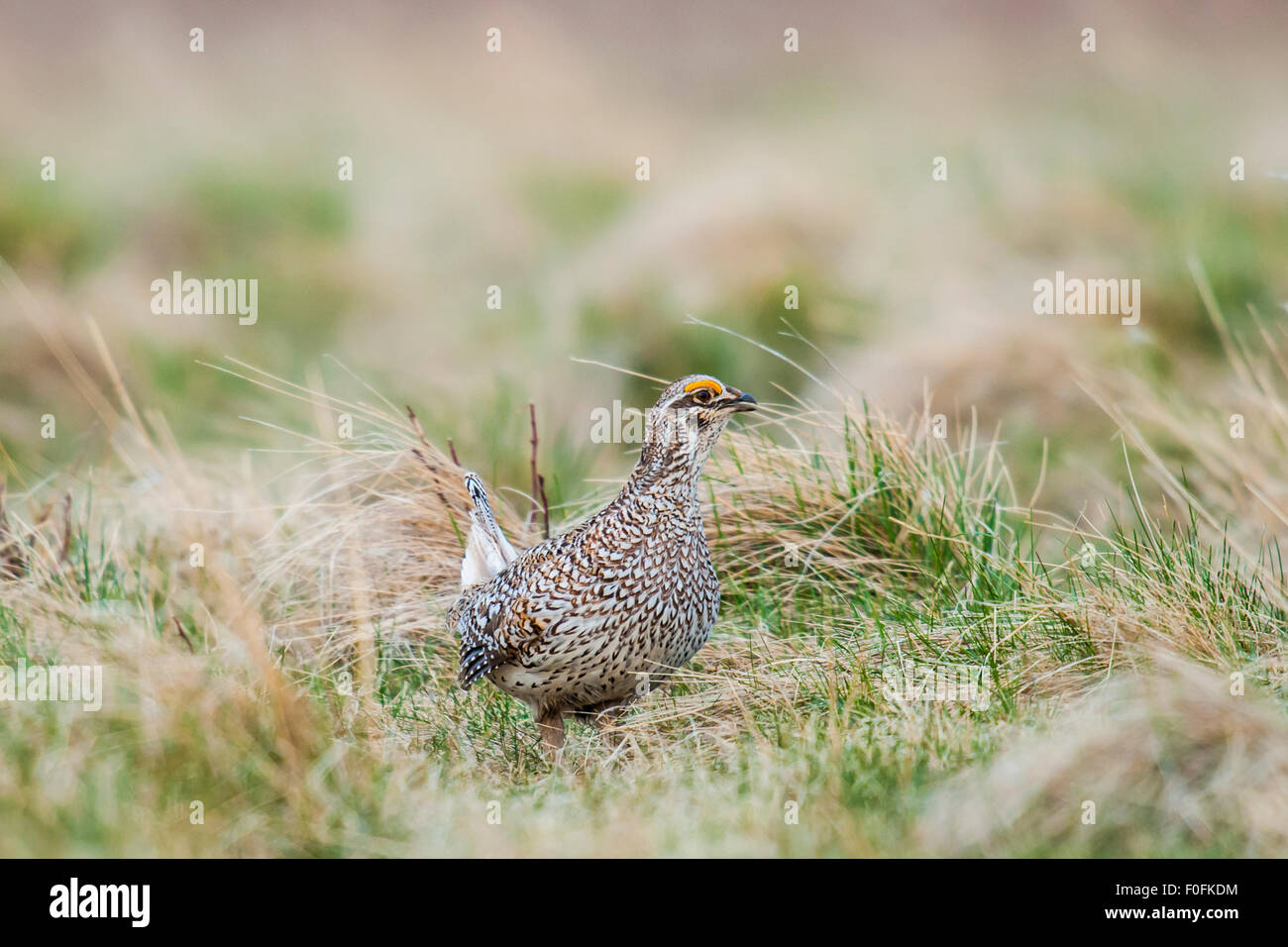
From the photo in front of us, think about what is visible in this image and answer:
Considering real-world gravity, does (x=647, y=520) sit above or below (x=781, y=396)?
below

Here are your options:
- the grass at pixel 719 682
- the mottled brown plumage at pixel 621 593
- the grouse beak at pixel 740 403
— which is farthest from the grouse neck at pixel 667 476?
A: the grass at pixel 719 682

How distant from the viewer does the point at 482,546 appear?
232 inches

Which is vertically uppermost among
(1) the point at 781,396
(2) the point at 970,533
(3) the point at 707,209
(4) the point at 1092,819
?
(3) the point at 707,209

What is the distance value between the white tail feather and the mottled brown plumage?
1.43 ft

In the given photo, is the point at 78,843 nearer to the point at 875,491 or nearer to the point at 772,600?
the point at 772,600

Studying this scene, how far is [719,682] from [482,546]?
1092mm

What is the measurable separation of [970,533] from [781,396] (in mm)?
4835

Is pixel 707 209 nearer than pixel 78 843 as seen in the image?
No

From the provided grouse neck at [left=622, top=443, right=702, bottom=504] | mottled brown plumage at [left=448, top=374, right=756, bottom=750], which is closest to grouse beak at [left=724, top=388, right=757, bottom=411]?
mottled brown plumage at [left=448, top=374, right=756, bottom=750]

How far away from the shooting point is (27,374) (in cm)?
1168

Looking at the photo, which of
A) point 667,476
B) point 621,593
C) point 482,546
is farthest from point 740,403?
point 482,546

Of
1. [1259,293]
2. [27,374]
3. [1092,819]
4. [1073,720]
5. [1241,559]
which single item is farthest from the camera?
[27,374]

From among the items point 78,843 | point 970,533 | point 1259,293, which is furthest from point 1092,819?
point 1259,293

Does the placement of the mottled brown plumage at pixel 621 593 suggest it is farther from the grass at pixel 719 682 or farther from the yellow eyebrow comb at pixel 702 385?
the grass at pixel 719 682
